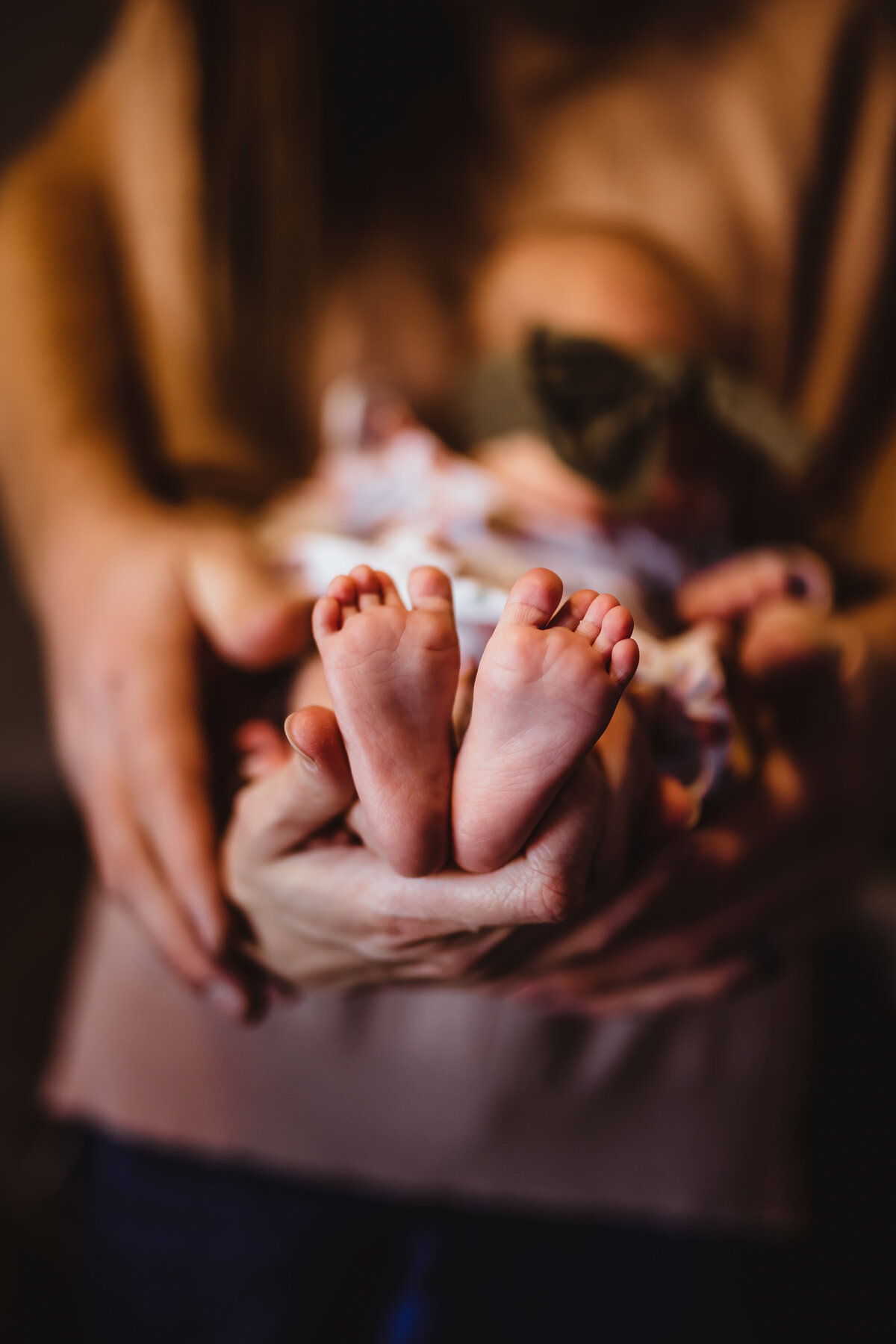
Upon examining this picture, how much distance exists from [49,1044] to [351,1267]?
28.6 inches

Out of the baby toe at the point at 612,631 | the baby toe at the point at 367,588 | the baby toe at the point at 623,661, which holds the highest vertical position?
the baby toe at the point at 367,588

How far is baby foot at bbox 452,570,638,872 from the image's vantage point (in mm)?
262

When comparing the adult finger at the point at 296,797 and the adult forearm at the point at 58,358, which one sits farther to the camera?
the adult forearm at the point at 58,358

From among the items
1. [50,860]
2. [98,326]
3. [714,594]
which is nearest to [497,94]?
[98,326]

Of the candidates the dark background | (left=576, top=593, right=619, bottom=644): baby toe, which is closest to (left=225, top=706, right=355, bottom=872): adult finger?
(left=576, top=593, right=619, bottom=644): baby toe

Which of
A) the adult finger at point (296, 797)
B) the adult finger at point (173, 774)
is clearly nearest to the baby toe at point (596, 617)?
the adult finger at point (296, 797)

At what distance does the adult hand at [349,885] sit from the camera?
1.01 feet

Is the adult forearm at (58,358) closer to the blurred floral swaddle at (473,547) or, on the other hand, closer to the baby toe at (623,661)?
the blurred floral swaddle at (473,547)

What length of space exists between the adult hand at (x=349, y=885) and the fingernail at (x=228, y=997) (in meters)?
0.04

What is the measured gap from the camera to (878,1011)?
3.60 feet

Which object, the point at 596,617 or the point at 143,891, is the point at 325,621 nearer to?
the point at 596,617

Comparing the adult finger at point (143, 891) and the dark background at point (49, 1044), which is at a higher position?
the adult finger at point (143, 891)

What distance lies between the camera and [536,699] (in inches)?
10.7

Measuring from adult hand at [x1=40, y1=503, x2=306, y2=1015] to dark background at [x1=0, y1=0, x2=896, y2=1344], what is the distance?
542mm
